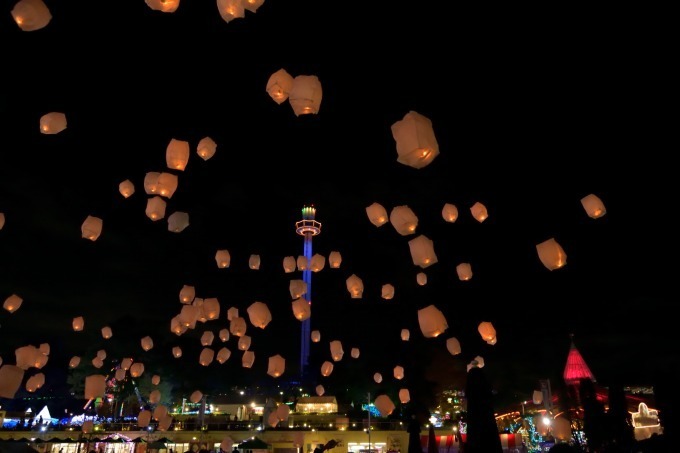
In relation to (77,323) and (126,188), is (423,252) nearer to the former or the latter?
(126,188)

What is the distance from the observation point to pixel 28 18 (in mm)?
4105

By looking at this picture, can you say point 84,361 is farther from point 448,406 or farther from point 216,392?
point 448,406

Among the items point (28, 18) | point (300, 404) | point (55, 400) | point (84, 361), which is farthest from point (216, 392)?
point (28, 18)

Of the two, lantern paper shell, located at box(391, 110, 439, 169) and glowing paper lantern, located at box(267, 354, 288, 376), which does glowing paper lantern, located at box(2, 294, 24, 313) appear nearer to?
glowing paper lantern, located at box(267, 354, 288, 376)

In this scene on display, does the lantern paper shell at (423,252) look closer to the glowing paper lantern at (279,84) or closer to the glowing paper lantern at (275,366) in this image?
the glowing paper lantern at (279,84)

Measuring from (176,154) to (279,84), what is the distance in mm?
2466

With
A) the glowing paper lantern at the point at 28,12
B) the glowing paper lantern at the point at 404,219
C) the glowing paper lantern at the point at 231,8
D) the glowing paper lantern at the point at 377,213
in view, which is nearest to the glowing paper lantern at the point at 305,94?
the glowing paper lantern at the point at 231,8

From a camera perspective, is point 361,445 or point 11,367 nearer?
point 11,367

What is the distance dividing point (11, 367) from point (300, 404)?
106 feet

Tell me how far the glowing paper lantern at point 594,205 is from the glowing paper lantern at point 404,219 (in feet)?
9.19

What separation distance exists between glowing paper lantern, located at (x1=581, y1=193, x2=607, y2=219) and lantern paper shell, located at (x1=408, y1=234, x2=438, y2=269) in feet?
8.52

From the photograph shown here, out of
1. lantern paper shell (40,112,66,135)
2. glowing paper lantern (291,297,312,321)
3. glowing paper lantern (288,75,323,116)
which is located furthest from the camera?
glowing paper lantern (291,297,312,321)

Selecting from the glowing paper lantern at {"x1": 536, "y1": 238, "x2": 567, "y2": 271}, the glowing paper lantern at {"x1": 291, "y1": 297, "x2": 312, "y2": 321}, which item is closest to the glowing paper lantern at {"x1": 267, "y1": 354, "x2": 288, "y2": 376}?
the glowing paper lantern at {"x1": 291, "y1": 297, "x2": 312, "y2": 321}

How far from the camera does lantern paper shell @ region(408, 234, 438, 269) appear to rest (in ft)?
25.3
